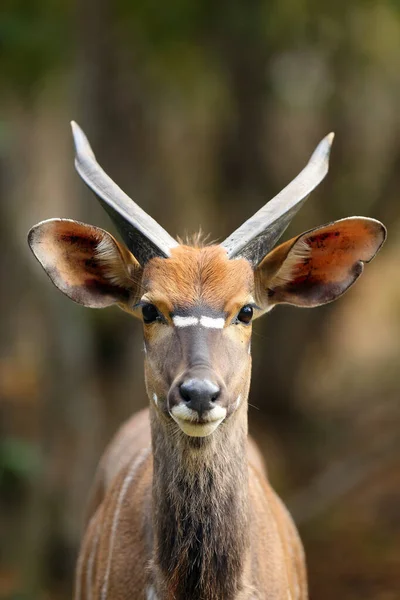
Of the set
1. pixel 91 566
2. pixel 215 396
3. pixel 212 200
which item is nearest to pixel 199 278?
pixel 215 396

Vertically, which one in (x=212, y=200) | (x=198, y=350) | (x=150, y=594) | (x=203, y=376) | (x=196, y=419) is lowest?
(x=150, y=594)

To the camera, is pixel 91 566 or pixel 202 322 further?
pixel 91 566

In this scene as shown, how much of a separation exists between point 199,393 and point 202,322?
0.42 meters

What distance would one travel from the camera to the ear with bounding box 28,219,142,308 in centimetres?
436

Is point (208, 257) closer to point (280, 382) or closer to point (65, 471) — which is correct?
point (65, 471)

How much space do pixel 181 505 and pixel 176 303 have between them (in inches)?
32.4

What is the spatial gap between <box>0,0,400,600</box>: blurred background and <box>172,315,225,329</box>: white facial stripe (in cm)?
294

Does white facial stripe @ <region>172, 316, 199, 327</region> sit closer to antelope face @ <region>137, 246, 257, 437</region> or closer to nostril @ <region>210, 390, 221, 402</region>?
antelope face @ <region>137, 246, 257, 437</region>

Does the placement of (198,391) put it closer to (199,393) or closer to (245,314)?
(199,393)

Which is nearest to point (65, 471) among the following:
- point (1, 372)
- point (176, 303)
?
point (1, 372)

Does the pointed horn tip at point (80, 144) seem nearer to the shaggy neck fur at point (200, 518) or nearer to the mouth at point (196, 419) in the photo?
the shaggy neck fur at point (200, 518)

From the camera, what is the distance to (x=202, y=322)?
402 centimetres

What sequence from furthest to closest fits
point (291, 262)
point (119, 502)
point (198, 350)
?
point (119, 502), point (291, 262), point (198, 350)

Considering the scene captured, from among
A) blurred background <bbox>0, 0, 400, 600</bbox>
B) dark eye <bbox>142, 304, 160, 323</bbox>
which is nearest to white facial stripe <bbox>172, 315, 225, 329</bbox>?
dark eye <bbox>142, 304, 160, 323</bbox>
